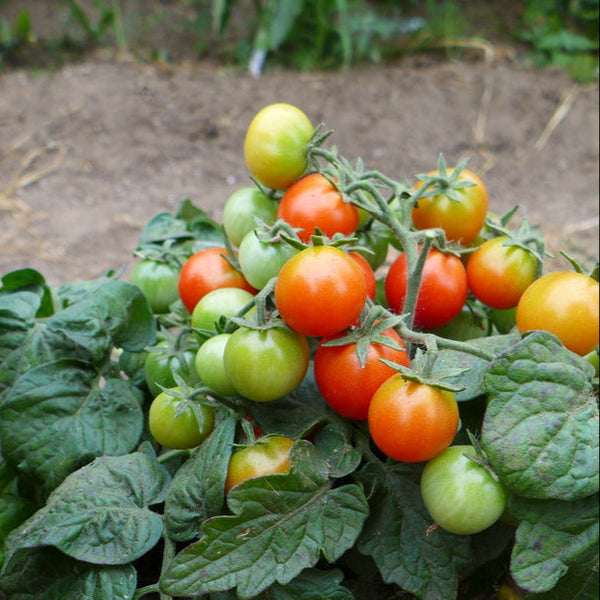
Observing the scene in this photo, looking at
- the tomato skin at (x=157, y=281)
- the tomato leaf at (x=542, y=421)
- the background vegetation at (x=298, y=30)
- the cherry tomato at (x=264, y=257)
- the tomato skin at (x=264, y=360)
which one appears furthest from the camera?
the background vegetation at (x=298, y=30)

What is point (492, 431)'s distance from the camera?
2.90 feet

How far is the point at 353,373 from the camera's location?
995 mm

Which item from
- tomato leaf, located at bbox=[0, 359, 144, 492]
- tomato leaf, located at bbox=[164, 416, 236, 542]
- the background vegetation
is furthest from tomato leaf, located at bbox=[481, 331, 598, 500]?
the background vegetation

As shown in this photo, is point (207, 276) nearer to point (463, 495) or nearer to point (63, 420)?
point (63, 420)

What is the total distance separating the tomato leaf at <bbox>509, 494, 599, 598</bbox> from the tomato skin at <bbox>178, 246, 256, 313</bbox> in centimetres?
58

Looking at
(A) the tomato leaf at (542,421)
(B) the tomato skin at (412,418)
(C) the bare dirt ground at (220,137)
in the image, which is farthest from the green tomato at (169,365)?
(C) the bare dirt ground at (220,137)

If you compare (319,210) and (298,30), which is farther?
(298,30)

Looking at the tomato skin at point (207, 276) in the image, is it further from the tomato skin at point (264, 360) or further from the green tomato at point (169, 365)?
the tomato skin at point (264, 360)

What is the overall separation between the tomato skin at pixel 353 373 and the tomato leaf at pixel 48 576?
40 cm

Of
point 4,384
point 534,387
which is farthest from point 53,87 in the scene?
point 534,387

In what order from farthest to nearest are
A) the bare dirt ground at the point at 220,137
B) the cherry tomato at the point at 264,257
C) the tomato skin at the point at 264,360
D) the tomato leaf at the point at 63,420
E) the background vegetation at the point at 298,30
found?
1. the background vegetation at the point at 298,30
2. the bare dirt ground at the point at 220,137
3. the tomato leaf at the point at 63,420
4. the cherry tomato at the point at 264,257
5. the tomato skin at the point at 264,360

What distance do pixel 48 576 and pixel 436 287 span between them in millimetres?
749

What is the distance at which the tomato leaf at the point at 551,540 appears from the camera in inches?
34.2

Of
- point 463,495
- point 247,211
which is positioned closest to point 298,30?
point 247,211
